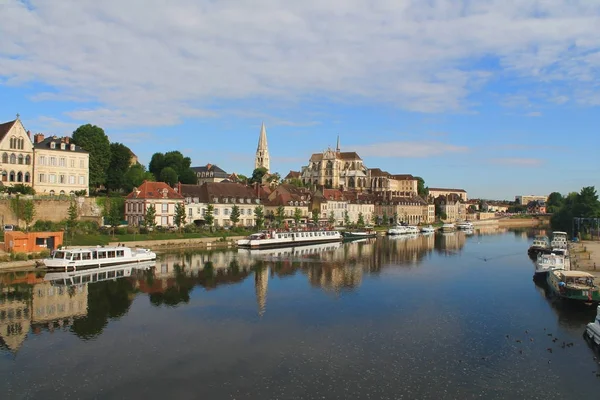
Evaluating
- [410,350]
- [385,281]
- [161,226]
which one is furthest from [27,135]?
[410,350]

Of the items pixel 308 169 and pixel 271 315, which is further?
pixel 308 169

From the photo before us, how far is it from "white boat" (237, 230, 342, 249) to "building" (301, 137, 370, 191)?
3010 inches

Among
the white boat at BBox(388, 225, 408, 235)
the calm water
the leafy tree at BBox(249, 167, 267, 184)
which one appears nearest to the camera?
the calm water

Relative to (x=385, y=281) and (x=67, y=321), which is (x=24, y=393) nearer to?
(x=67, y=321)

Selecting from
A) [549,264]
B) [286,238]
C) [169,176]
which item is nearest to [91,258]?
[286,238]

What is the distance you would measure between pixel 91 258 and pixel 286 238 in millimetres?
27860

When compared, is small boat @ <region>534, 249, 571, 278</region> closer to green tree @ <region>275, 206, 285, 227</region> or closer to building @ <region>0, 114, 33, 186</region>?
green tree @ <region>275, 206, 285, 227</region>

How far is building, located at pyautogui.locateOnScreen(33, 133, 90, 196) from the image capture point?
53781 mm

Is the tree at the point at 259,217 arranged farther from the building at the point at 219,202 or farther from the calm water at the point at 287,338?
the calm water at the point at 287,338

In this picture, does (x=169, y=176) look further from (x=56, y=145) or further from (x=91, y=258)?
(x=91, y=258)

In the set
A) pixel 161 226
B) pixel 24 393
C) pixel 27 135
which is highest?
pixel 27 135

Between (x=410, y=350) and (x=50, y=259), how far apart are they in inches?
1085

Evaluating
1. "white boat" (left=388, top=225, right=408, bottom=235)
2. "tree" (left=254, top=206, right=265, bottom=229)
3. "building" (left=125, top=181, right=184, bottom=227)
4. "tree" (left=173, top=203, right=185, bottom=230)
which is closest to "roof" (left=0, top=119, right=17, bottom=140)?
"building" (left=125, top=181, right=184, bottom=227)

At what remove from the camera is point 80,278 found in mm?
34531
